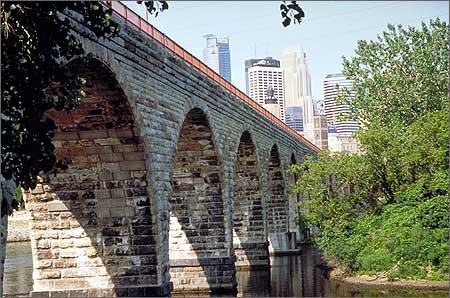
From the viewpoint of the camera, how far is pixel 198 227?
20.9 m

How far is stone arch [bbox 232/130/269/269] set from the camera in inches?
1083

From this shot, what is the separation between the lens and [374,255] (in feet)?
67.2

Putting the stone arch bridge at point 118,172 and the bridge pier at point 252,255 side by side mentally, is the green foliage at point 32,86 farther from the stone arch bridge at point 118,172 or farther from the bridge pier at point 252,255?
the bridge pier at point 252,255

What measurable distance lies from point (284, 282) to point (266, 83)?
22.8m

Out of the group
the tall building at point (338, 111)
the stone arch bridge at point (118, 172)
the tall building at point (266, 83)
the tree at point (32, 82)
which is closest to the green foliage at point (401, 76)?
the tall building at point (338, 111)

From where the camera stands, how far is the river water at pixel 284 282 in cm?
1912

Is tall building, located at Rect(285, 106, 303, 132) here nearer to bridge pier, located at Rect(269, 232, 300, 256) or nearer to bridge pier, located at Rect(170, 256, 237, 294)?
bridge pier, located at Rect(269, 232, 300, 256)

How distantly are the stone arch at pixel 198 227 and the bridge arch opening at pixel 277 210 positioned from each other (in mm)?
12525

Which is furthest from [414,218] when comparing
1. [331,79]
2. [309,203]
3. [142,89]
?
[331,79]

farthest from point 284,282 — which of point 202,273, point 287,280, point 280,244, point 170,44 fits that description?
point 280,244

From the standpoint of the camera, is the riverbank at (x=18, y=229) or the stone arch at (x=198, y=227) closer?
the stone arch at (x=198, y=227)

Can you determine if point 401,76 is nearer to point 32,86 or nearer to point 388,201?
point 388,201

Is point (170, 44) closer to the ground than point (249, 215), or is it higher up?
higher up

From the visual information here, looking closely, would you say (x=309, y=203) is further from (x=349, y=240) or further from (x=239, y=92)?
(x=239, y=92)
